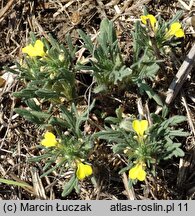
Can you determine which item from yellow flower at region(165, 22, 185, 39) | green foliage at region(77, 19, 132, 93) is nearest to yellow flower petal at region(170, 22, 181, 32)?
yellow flower at region(165, 22, 185, 39)

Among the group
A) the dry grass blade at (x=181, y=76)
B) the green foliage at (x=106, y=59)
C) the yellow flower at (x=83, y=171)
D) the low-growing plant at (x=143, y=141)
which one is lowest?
the yellow flower at (x=83, y=171)

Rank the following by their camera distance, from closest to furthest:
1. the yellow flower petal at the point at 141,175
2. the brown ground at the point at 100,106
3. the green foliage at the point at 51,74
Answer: the yellow flower petal at the point at 141,175 → the green foliage at the point at 51,74 → the brown ground at the point at 100,106

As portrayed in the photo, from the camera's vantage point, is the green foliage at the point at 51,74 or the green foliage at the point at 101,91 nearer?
the green foliage at the point at 101,91

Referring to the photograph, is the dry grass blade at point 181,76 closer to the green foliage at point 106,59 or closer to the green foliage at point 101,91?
the green foliage at point 101,91

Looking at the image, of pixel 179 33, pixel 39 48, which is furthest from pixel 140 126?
pixel 39 48

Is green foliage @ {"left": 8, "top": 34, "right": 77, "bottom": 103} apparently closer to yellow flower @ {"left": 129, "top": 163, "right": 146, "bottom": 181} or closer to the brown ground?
the brown ground

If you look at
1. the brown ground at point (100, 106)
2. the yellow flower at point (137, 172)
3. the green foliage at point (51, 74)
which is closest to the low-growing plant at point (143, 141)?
the yellow flower at point (137, 172)

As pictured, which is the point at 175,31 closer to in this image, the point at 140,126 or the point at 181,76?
the point at 181,76
